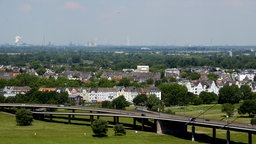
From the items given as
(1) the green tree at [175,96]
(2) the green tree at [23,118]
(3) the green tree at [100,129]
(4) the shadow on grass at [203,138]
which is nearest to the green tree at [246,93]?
(1) the green tree at [175,96]

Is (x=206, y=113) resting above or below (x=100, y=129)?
below

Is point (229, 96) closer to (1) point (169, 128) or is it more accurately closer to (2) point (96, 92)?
(2) point (96, 92)

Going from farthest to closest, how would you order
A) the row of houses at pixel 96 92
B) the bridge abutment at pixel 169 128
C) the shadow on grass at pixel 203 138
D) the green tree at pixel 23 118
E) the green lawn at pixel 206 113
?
the row of houses at pixel 96 92 < the green lawn at pixel 206 113 < the green tree at pixel 23 118 < the bridge abutment at pixel 169 128 < the shadow on grass at pixel 203 138

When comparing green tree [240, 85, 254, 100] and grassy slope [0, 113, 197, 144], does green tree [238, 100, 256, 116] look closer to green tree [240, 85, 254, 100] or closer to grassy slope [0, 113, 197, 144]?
grassy slope [0, 113, 197, 144]

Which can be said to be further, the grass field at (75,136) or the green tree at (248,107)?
the green tree at (248,107)

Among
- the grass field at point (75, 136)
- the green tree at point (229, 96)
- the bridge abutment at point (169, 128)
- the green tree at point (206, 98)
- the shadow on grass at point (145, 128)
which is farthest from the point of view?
the green tree at point (206, 98)

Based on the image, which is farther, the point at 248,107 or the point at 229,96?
the point at 229,96

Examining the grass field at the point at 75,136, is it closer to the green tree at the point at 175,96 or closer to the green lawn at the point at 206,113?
the green lawn at the point at 206,113

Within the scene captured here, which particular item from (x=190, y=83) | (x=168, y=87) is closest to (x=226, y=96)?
(x=168, y=87)

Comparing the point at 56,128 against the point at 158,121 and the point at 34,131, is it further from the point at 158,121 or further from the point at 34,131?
the point at 158,121

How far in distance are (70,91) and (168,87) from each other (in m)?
18.2

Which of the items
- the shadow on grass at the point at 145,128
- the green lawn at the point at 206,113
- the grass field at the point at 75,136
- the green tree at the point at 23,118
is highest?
the green tree at the point at 23,118

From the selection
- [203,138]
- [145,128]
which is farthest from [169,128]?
[203,138]

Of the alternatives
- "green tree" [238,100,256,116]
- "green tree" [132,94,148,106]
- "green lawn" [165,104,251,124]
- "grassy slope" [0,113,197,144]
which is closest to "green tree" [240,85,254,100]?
"green lawn" [165,104,251,124]
